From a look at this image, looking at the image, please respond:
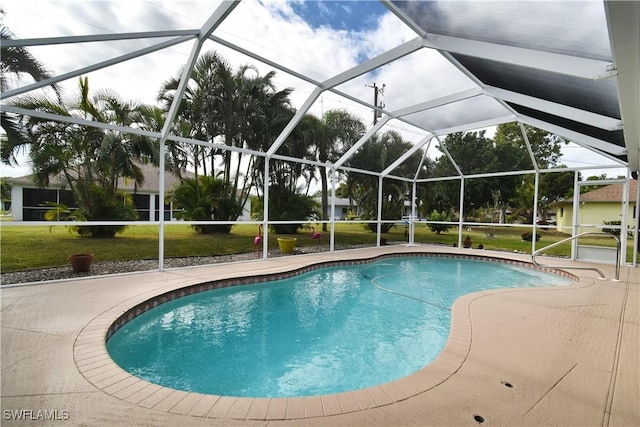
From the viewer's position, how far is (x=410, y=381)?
2.51 metres

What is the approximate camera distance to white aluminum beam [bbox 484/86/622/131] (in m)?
4.20

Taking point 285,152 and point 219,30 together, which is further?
point 285,152

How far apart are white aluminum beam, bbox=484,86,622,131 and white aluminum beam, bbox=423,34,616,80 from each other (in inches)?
63.1

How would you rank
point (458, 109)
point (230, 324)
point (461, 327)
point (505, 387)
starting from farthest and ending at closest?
point (458, 109) → point (230, 324) → point (461, 327) → point (505, 387)

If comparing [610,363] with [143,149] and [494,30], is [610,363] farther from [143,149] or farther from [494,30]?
[143,149]

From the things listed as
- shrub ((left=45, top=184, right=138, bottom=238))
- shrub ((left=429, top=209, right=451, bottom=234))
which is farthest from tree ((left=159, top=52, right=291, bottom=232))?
shrub ((left=429, top=209, right=451, bottom=234))

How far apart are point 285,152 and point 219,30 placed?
6.03m

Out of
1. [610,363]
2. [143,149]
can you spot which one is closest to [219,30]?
A: [610,363]

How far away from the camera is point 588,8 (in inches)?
97.2

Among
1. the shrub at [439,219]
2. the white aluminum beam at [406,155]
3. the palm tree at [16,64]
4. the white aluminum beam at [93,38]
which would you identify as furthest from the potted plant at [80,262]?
the shrub at [439,219]

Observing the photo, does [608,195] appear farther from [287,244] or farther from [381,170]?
[287,244]

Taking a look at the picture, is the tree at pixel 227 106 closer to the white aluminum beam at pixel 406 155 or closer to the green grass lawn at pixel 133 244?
Result: the green grass lawn at pixel 133 244

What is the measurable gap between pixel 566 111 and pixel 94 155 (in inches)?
515

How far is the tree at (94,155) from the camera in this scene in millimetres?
8875
